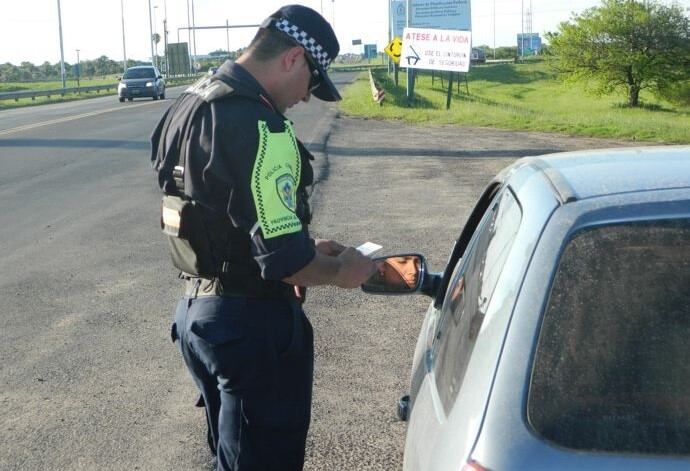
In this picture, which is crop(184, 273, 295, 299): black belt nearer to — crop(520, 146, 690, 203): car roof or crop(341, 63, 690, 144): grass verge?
crop(520, 146, 690, 203): car roof

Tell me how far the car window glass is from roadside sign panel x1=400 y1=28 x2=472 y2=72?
30.9m

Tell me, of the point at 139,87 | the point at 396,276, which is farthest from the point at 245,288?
the point at 139,87

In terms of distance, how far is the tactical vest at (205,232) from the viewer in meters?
2.80

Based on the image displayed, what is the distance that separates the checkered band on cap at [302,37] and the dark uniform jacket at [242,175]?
174mm

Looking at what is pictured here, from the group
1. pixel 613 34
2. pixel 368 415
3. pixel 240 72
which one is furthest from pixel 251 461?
pixel 613 34

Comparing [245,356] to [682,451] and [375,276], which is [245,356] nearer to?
[375,276]

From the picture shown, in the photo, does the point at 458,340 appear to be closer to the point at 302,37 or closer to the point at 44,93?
the point at 302,37

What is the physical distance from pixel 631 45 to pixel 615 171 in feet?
173

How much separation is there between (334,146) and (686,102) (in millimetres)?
37547

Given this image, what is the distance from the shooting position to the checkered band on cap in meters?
2.87

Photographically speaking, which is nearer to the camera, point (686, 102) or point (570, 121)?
point (570, 121)

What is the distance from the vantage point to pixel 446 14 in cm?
3931

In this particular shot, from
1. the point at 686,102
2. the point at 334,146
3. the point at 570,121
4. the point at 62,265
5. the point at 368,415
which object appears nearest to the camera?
the point at 368,415

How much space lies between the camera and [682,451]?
68.5 inches
